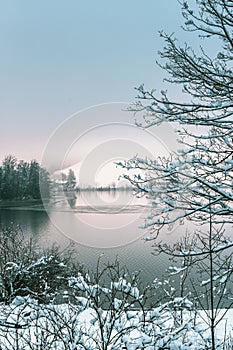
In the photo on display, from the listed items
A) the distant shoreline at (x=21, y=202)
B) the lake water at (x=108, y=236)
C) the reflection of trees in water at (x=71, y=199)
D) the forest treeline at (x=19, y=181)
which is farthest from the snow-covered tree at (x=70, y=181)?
the distant shoreline at (x=21, y=202)

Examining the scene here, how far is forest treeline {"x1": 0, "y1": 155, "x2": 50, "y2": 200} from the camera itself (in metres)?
48.8

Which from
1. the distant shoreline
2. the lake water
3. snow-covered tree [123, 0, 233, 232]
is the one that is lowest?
the lake water

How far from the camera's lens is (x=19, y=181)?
170 ft

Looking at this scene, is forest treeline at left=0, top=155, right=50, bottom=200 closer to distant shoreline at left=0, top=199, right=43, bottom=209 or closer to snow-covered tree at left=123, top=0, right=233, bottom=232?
distant shoreline at left=0, top=199, right=43, bottom=209

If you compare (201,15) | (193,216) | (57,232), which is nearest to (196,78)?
(201,15)

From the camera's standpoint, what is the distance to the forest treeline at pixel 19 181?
160 feet

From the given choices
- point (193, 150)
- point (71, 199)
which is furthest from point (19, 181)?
point (193, 150)

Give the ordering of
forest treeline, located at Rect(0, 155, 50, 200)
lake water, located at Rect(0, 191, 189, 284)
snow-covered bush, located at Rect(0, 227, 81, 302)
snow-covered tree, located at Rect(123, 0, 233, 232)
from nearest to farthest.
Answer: snow-covered tree, located at Rect(123, 0, 233, 232)
snow-covered bush, located at Rect(0, 227, 81, 302)
lake water, located at Rect(0, 191, 189, 284)
forest treeline, located at Rect(0, 155, 50, 200)

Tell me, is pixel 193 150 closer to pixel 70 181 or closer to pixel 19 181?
pixel 70 181

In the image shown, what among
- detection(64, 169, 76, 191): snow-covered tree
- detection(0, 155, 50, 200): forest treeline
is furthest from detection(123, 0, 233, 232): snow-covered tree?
detection(0, 155, 50, 200): forest treeline

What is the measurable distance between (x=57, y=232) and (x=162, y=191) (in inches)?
746

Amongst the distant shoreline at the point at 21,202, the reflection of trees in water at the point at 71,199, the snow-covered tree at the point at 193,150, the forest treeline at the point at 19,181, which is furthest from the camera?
the forest treeline at the point at 19,181

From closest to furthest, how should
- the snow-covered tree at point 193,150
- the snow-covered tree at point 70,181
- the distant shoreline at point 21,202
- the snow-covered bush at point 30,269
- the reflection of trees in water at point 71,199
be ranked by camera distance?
1. the snow-covered tree at point 193,150
2. the snow-covered bush at point 30,269
3. the snow-covered tree at point 70,181
4. the reflection of trees in water at point 71,199
5. the distant shoreline at point 21,202

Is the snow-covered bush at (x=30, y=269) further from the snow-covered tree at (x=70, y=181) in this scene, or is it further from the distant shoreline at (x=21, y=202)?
the distant shoreline at (x=21, y=202)
